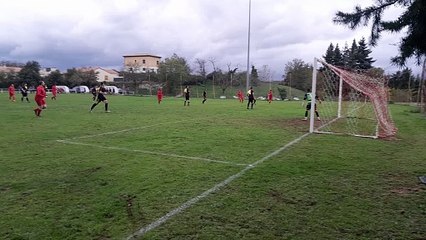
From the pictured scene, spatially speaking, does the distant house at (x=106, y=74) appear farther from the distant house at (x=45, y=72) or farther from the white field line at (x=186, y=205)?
the white field line at (x=186, y=205)

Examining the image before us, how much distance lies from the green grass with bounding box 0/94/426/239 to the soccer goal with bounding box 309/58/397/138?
14.8 ft

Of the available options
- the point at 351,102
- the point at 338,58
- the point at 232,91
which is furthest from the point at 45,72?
the point at 351,102

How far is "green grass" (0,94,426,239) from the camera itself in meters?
4.62

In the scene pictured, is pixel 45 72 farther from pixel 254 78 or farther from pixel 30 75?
pixel 254 78

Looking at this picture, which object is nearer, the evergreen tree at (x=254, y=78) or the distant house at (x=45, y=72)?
the evergreen tree at (x=254, y=78)

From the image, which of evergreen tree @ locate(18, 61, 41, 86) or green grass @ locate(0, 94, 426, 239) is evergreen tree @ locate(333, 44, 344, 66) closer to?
green grass @ locate(0, 94, 426, 239)

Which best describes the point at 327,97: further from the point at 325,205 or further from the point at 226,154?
the point at 325,205

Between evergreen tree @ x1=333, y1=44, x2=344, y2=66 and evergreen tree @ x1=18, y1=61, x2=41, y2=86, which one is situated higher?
evergreen tree @ x1=333, y1=44, x2=344, y2=66

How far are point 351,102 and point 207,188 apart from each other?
21.1 metres

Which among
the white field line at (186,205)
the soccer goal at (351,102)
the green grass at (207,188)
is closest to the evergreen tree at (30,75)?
the soccer goal at (351,102)

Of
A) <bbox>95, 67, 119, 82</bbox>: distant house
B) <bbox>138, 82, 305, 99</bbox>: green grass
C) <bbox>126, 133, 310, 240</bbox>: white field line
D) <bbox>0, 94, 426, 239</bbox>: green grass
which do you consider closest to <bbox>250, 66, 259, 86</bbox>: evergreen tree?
<bbox>138, 82, 305, 99</bbox>: green grass

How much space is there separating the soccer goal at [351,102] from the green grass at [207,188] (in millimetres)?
4501

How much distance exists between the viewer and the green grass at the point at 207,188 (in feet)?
15.2

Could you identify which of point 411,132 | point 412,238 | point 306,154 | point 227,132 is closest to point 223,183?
point 412,238
